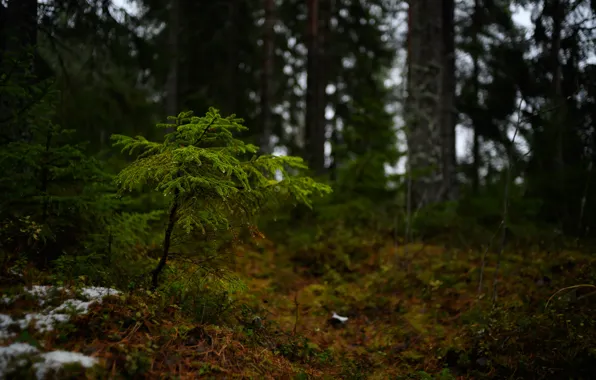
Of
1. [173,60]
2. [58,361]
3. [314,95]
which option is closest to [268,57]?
[314,95]

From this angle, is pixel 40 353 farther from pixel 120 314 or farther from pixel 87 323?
pixel 120 314

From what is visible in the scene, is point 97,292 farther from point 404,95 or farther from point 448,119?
point 448,119

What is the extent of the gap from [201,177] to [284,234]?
5120mm

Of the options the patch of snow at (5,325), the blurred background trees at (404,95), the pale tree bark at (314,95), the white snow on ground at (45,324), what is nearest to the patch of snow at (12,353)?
the white snow on ground at (45,324)

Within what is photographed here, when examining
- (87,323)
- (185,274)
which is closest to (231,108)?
(185,274)

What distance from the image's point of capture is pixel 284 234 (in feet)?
26.9

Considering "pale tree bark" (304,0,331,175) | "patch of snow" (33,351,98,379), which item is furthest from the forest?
"pale tree bark" (304,0,331,175)

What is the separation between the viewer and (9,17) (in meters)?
5.86

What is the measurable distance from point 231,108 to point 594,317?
1161 cm

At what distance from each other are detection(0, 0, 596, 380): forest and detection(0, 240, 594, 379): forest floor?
0.08 ft

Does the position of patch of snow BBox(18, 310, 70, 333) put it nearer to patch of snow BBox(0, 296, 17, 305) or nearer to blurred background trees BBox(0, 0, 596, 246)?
patch of snow BBox(0, 296, 17, 305)

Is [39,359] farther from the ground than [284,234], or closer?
closer

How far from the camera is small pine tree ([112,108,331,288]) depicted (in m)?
3.18

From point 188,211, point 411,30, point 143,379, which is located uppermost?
point 411,30
